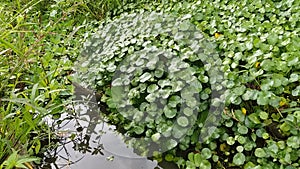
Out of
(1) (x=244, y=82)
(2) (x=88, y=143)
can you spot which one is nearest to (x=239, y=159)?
(1) (x=244, y=82)

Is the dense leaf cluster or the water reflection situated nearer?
the dense leaf cluster

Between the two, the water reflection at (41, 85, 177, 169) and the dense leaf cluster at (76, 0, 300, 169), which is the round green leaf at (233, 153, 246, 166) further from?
the water reflection at (41, 85, 177, 169)

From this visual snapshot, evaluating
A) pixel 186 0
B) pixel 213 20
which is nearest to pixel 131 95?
pixel 213 20

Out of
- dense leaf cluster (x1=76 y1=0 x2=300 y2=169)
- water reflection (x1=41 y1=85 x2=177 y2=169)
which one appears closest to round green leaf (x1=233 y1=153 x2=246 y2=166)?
dense leaf cluster (x1=76 y1=0 x2=300 y2=169)

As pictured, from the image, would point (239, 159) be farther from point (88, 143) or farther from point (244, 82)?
point (88, 143)

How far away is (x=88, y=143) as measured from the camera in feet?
5.65

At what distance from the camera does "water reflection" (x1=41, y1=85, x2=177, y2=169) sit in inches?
63.2

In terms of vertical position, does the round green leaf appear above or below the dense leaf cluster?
below

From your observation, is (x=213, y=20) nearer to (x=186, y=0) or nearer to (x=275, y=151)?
(x=186, y=0)

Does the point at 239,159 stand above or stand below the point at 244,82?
below

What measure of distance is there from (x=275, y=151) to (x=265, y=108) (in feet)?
0.68

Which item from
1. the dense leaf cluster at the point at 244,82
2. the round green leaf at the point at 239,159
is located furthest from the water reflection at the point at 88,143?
the round green leaf at the point at 239,159

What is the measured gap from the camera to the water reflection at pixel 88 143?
5.27 feet

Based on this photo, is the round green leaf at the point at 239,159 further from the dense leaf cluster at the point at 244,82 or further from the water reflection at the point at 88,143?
the water reflection at the point at 88,143
